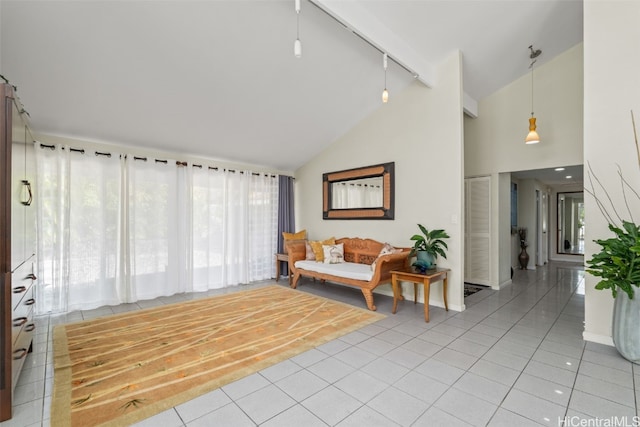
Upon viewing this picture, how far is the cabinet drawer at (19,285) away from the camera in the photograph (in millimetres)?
1965

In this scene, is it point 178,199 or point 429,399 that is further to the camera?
point 178,199

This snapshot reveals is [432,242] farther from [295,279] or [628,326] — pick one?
[295,279]

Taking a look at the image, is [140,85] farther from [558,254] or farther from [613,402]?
[558,254]

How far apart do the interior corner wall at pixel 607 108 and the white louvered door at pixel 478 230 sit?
224cm

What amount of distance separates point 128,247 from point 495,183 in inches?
241

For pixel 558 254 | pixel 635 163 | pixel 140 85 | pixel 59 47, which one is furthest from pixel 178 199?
pixel 558 254

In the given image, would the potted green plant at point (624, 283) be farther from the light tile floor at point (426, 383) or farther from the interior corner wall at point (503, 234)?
the interior corner wall at point (503, 234)

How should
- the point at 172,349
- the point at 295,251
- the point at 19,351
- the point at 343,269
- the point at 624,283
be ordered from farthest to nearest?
the point at 295,251, the point at 343,269, the point at 172,349, the point at 624,283, the point at 19,351

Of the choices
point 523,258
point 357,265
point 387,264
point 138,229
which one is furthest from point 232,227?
point 523,258

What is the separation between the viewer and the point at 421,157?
171 inches

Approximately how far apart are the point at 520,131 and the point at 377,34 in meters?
3.17

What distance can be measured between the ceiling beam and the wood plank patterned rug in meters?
3.22

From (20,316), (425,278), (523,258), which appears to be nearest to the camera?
(20,316)

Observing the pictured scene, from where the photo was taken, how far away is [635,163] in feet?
8.87
